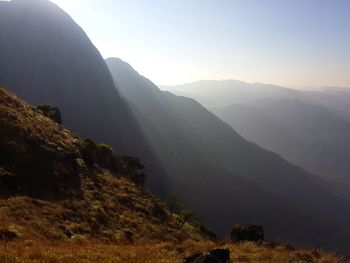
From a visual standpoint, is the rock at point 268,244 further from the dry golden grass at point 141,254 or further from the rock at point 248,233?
the rock at point 248,233

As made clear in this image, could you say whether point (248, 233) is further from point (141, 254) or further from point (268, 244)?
point (141, 254)

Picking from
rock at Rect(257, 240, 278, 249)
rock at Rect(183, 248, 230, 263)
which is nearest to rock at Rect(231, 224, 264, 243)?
rock at Rect(257, 240, 278, 249)

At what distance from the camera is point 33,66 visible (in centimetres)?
19612

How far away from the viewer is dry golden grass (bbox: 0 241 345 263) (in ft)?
47.2

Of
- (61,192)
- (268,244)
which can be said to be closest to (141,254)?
(268,244)

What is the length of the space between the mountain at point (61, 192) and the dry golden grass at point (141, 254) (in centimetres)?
430

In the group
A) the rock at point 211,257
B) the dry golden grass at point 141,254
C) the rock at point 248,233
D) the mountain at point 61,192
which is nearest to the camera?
the rock at point 211,257

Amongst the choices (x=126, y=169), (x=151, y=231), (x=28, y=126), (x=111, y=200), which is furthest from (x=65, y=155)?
(x=126, y=169)

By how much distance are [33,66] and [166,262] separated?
195 m

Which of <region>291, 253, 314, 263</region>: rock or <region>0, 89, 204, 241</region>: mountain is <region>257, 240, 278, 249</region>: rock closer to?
<region>291, 253, 314, 263</region>: rock

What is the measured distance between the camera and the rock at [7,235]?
59.2ft

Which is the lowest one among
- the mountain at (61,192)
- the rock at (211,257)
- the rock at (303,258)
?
the mountain at (61,192)

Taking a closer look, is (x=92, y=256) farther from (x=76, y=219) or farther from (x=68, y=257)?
(x=76, y=219)

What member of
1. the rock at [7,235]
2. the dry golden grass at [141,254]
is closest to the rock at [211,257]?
the dry golden grass at [141,254]
